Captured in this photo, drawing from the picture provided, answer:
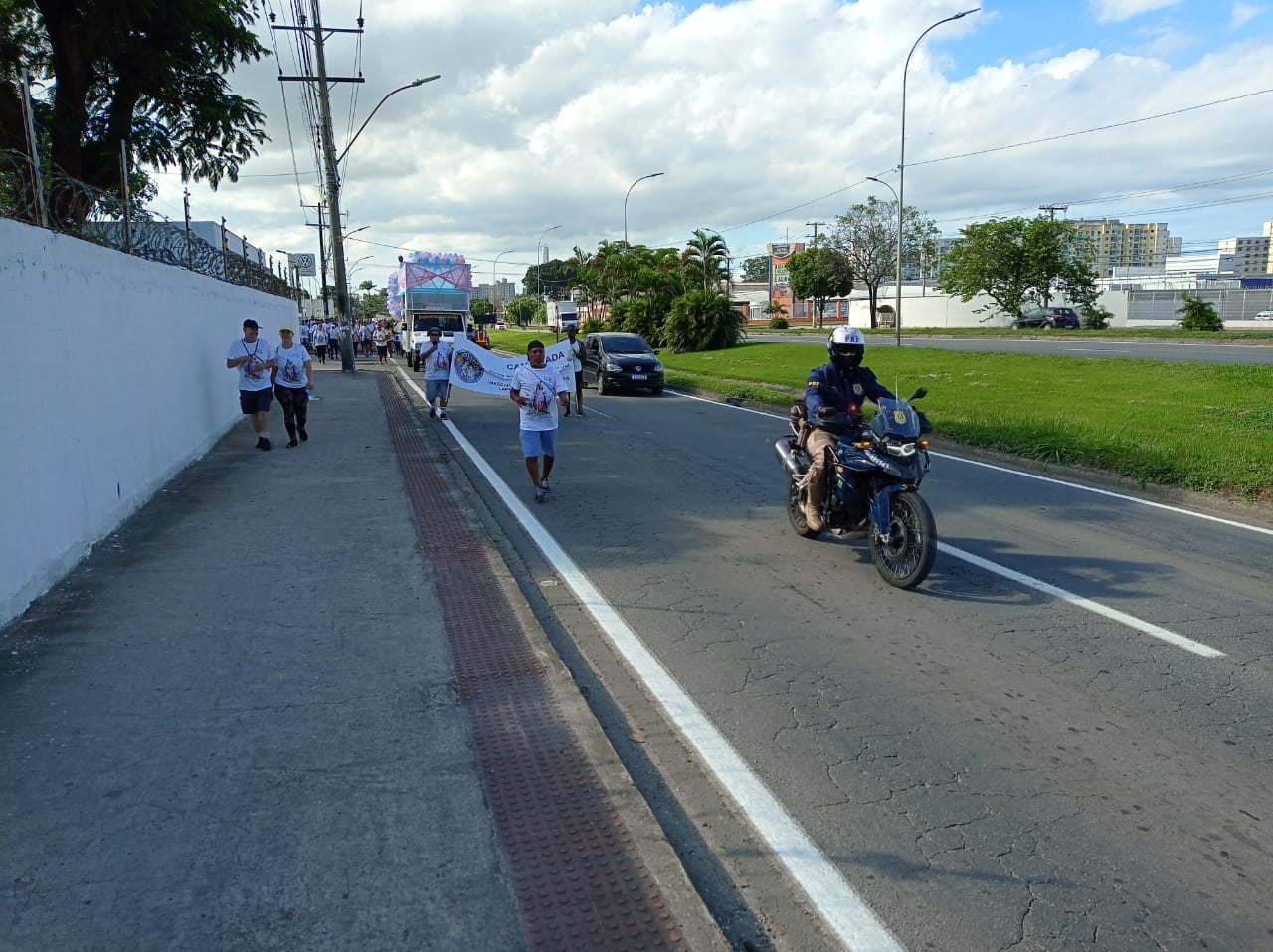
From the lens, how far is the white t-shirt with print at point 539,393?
9.53 meters

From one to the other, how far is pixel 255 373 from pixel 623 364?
11.9 meters

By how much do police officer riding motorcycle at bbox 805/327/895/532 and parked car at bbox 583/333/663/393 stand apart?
16.1 m

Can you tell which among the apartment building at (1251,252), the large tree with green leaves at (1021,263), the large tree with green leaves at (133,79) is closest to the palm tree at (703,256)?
the large tree with green leaves at (1021,263)

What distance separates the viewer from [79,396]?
7.30m

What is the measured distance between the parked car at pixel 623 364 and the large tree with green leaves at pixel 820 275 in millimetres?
52409

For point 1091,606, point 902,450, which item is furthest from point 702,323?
point 1091,606

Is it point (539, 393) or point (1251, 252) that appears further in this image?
point (1251, 252)

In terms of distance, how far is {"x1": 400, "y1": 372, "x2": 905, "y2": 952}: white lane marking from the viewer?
305 cm

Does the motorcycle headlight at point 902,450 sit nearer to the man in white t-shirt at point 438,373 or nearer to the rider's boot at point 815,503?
the rider's boot at point 815,503

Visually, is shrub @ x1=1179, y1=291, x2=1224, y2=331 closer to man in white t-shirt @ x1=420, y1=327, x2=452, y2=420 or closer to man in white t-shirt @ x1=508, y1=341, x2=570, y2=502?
man in white t-shirt @ x1=420, y1=327, x2=452, y2=420

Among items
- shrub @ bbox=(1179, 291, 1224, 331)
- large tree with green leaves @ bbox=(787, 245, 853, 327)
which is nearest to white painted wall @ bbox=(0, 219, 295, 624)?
shrub @ bbox=(1179, 291, 1224, 331)

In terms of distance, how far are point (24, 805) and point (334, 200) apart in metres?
29.9

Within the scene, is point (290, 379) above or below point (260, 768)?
above

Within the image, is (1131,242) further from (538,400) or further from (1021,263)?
(538,400)
